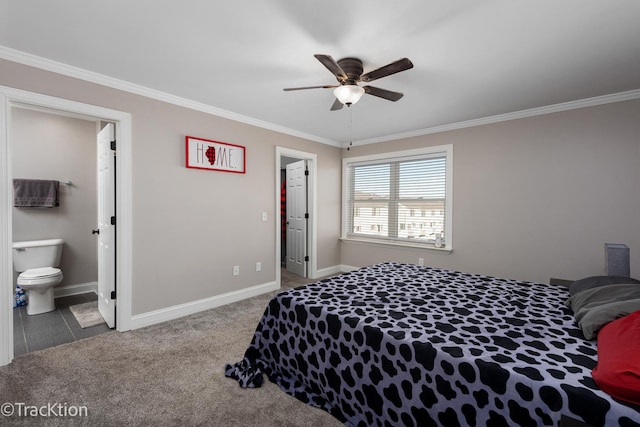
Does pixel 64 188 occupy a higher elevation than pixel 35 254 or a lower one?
higher

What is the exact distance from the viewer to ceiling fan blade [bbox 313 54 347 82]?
1.87 metres

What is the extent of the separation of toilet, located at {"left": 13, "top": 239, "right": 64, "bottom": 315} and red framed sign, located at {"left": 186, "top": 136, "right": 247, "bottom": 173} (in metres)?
1.99

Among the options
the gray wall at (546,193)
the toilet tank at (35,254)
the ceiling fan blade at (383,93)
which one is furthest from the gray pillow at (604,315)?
the toilet tank at (35,254)

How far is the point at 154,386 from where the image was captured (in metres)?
2.02

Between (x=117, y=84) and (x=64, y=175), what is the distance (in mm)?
2114

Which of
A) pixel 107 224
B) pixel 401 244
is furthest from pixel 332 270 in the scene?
pixel 107 224

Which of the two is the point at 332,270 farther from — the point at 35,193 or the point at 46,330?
the point at 35,193

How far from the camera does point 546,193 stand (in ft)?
11.0

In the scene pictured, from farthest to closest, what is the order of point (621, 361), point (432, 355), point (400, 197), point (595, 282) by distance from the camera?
1. point (400, 197)
2. point (595, 282)
3. point (432, 355)
4. point (621, 361)

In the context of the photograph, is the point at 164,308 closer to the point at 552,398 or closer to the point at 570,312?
the point at 552,398

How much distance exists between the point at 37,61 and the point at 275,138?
2.48m

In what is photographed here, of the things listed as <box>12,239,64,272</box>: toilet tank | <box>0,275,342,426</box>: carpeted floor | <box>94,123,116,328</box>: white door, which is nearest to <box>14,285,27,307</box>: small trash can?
<box>12,239,64,272</box>: toilet tank

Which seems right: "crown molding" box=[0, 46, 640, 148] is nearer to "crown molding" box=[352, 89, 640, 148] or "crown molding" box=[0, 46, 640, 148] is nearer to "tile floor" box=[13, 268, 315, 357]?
"crown molding" box=[352, 89, 640, 148]

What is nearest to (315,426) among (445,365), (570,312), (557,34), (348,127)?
(445,365)
